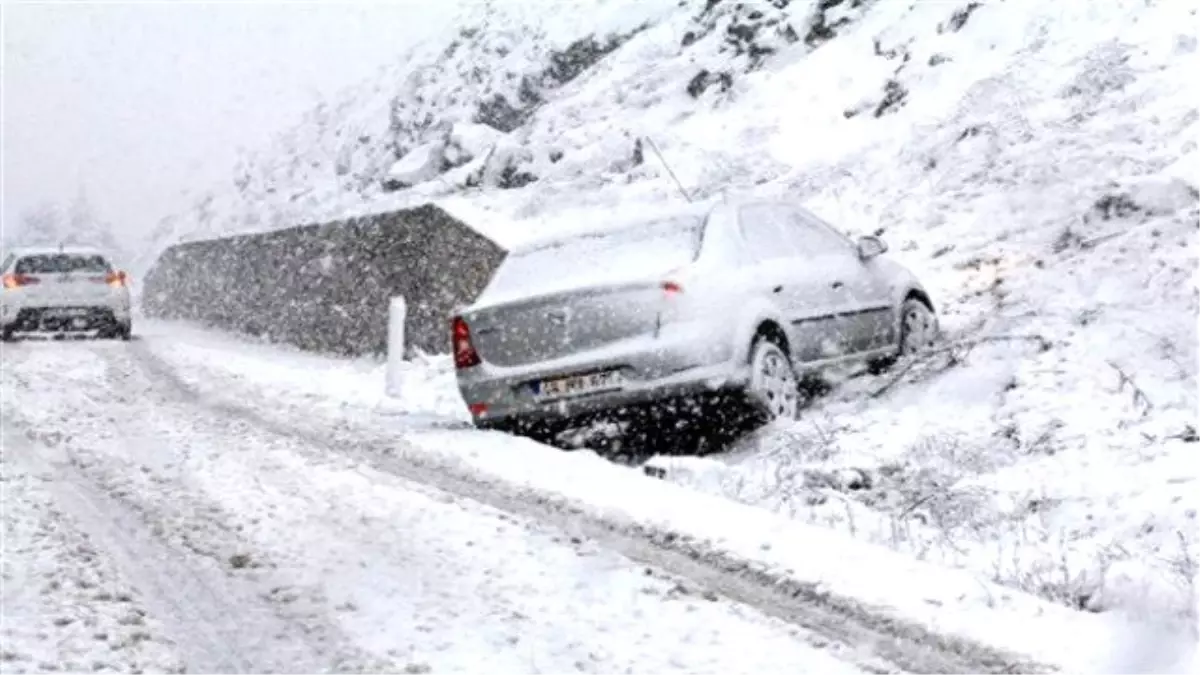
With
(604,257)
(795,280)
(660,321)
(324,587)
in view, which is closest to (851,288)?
(795,280)

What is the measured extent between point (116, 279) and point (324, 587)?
15.7 metres

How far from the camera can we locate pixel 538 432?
848 centimetres

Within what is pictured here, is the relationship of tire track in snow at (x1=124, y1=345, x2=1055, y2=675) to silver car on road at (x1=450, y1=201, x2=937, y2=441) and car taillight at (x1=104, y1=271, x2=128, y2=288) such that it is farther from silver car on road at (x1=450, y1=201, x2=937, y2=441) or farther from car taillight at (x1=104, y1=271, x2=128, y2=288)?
car taillight at (x1=104, y1=271, x2=128, y2=288)

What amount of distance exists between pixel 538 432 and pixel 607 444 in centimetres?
47

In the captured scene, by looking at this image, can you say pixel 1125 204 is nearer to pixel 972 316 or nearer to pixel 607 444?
pixel 972 316

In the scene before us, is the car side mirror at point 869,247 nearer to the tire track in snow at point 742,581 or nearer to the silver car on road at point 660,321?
the silver car on road at point 660,321

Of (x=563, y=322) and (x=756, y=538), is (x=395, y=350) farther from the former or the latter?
(x=756, y=538)

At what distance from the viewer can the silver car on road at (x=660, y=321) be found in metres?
7.51

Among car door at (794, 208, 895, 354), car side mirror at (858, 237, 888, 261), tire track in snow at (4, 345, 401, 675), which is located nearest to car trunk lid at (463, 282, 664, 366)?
car door at (794, 208, 895, 354)

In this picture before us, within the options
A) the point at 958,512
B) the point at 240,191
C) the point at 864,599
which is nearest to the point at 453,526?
the point at 864,599

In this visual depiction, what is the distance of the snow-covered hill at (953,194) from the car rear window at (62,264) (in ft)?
19.2

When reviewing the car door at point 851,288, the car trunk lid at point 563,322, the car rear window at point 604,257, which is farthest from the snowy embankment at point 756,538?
the car door at point 851,288

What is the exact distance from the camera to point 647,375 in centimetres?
749

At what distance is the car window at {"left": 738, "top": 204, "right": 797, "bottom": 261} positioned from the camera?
8399 millimetres
